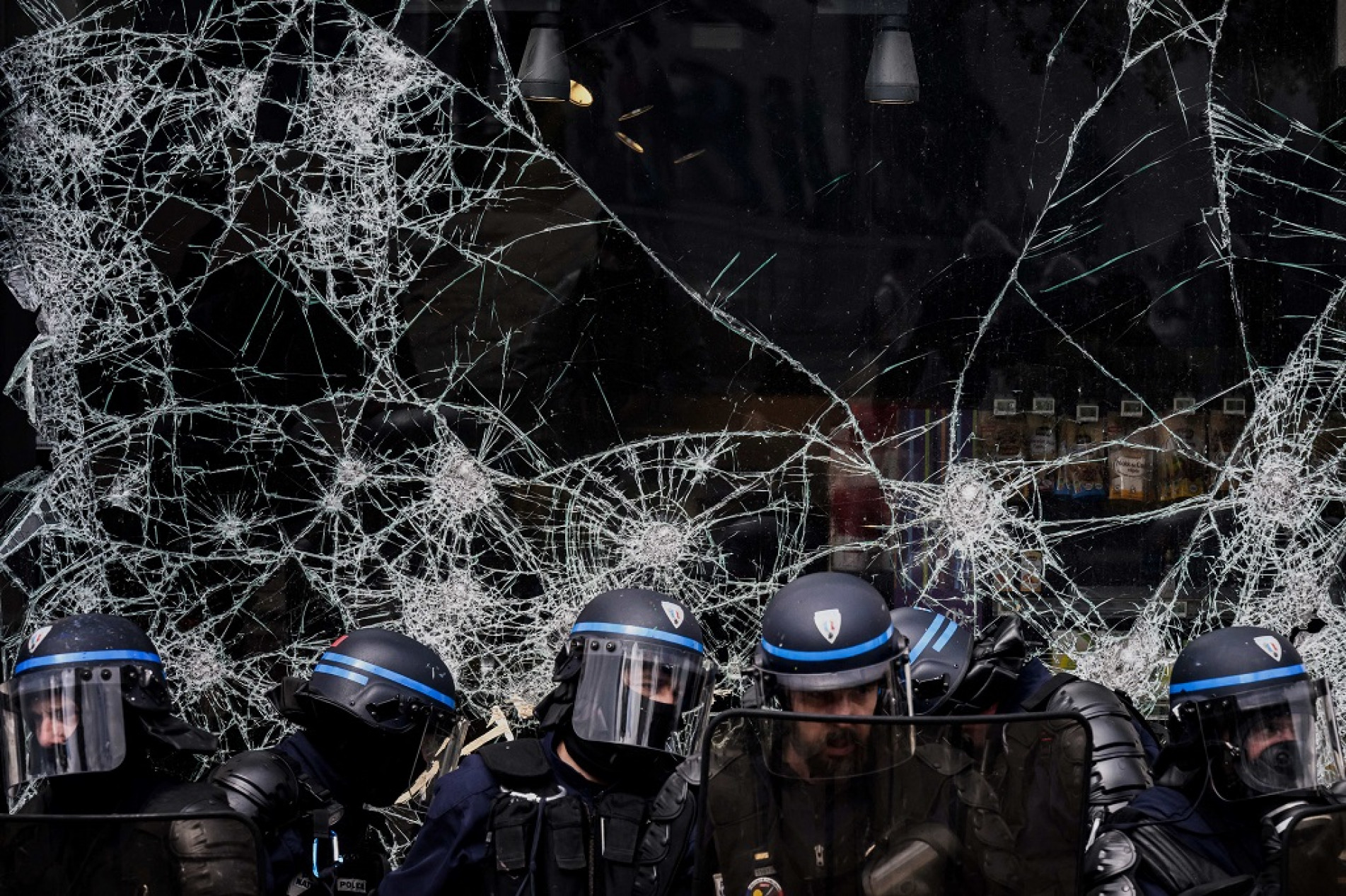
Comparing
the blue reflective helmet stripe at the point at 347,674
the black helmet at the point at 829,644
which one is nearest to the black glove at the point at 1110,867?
the black helmet at the point at 829,644

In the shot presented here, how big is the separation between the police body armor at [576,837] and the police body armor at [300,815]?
0.69m

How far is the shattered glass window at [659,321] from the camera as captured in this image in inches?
227

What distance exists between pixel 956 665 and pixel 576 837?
1417mm

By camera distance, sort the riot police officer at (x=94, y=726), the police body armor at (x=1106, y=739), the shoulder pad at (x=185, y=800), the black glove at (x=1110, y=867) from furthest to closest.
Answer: the police body armor at (x=1106, y=739), the riot police officer at (x=94, y=726), the shoulder pad at (x=185, y=800), the black glove at (x=1110, y=867)

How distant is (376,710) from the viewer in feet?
14.9

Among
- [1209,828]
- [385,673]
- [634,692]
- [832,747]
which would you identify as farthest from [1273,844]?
[385,673]

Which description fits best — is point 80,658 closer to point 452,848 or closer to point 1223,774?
point 452,848

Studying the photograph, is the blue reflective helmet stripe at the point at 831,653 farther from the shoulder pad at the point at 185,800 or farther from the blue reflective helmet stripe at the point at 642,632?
the shoulder pad at the point at 185,800

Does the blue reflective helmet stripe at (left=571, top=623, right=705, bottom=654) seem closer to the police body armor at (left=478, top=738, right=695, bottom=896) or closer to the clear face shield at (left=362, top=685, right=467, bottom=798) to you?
the police body armor at (left=478, top=738, right=695, bottom=896)

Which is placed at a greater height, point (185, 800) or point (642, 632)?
point (642, 632)

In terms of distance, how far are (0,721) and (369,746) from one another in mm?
1050

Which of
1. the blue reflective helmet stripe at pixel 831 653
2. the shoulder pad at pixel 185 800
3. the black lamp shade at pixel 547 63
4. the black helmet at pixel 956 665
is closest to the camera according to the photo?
the blue reflective helmet stripe at pixel 831 653

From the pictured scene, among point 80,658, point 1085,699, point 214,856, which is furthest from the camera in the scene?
point 1085,699

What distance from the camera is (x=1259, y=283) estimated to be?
5.82 meters
